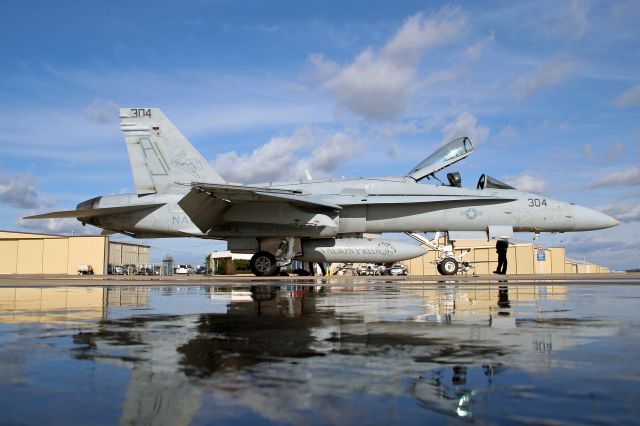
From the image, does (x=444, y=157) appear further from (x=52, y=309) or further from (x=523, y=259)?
(x=523, y=259)

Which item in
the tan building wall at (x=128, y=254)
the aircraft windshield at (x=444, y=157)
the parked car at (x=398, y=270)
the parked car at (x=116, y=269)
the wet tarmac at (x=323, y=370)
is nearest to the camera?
the wet tarmac at (x=323, y=370)

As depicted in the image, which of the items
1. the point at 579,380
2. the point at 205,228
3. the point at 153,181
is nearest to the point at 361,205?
the point at 205,228

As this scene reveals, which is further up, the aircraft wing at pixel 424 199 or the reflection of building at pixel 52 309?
the aircraft wing at pixel 424 199

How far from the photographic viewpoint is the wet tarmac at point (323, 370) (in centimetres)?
194

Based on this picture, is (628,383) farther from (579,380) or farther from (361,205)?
(361,205)

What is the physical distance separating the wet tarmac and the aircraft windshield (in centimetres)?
1532

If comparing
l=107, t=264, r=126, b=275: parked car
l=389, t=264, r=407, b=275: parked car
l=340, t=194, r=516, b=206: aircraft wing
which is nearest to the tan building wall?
l=107, t=264, r=126, b=275: parked car

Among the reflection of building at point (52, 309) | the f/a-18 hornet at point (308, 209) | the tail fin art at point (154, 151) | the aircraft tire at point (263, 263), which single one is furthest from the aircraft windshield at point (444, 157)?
the reflection of building at point (52, 309)

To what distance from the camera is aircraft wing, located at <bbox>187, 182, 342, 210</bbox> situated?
16438 millimetres

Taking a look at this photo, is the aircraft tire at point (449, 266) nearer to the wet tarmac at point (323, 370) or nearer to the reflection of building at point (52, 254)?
the wet tarmac at point (323, 370)

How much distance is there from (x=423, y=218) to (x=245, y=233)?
6.37 m

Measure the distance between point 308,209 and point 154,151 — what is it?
19.6 feet

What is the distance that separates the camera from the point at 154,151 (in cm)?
1977

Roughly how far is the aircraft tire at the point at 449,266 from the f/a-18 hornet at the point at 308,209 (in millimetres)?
36
